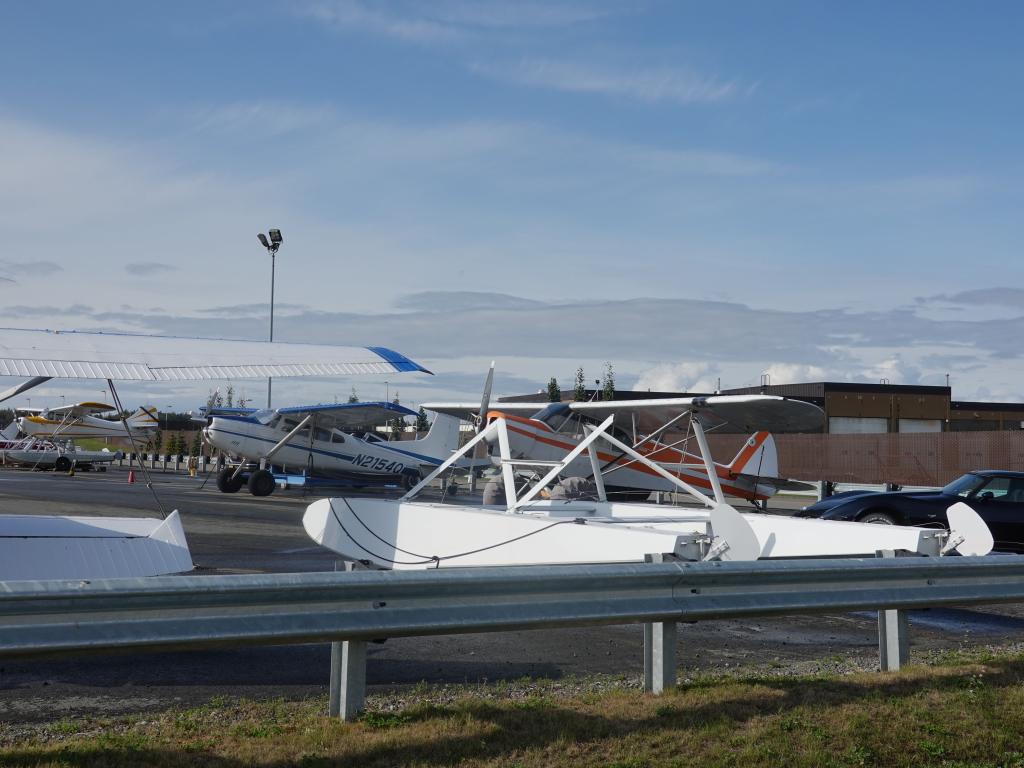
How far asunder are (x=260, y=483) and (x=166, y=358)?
19547 mm

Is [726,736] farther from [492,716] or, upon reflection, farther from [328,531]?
[328,531]

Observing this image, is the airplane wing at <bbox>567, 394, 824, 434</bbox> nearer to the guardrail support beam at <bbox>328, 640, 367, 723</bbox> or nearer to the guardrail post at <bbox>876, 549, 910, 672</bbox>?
the guardrail post at <bbox>876, 549, 910, 672</bbox>

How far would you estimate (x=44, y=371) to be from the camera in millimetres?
6188

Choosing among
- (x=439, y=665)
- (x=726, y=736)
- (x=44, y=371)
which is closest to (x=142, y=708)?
(x=439, y=665)

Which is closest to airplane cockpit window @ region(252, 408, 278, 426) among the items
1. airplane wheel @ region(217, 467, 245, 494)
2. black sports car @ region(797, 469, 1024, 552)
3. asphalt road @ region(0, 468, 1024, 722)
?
airplane wheel @ region(217, 467, 245, 494)

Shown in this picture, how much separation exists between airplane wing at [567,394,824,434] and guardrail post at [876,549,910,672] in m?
3.81

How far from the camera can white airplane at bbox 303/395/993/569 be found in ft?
22.2

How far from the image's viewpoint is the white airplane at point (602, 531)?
678cm

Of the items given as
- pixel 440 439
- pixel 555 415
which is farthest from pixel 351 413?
pixel 555 415

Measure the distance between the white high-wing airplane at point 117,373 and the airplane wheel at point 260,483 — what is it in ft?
61.5

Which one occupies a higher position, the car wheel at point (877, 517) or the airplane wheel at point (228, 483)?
the car wheel at point (877, 517)

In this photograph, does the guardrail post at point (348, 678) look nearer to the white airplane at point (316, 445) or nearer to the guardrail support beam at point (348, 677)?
the guardrail support beam at point (348, 677)

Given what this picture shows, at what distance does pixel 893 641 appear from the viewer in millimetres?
5512

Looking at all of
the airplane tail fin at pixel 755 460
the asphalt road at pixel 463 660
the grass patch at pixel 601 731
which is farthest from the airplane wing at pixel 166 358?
the airplane tail fin at pixel 755 460
